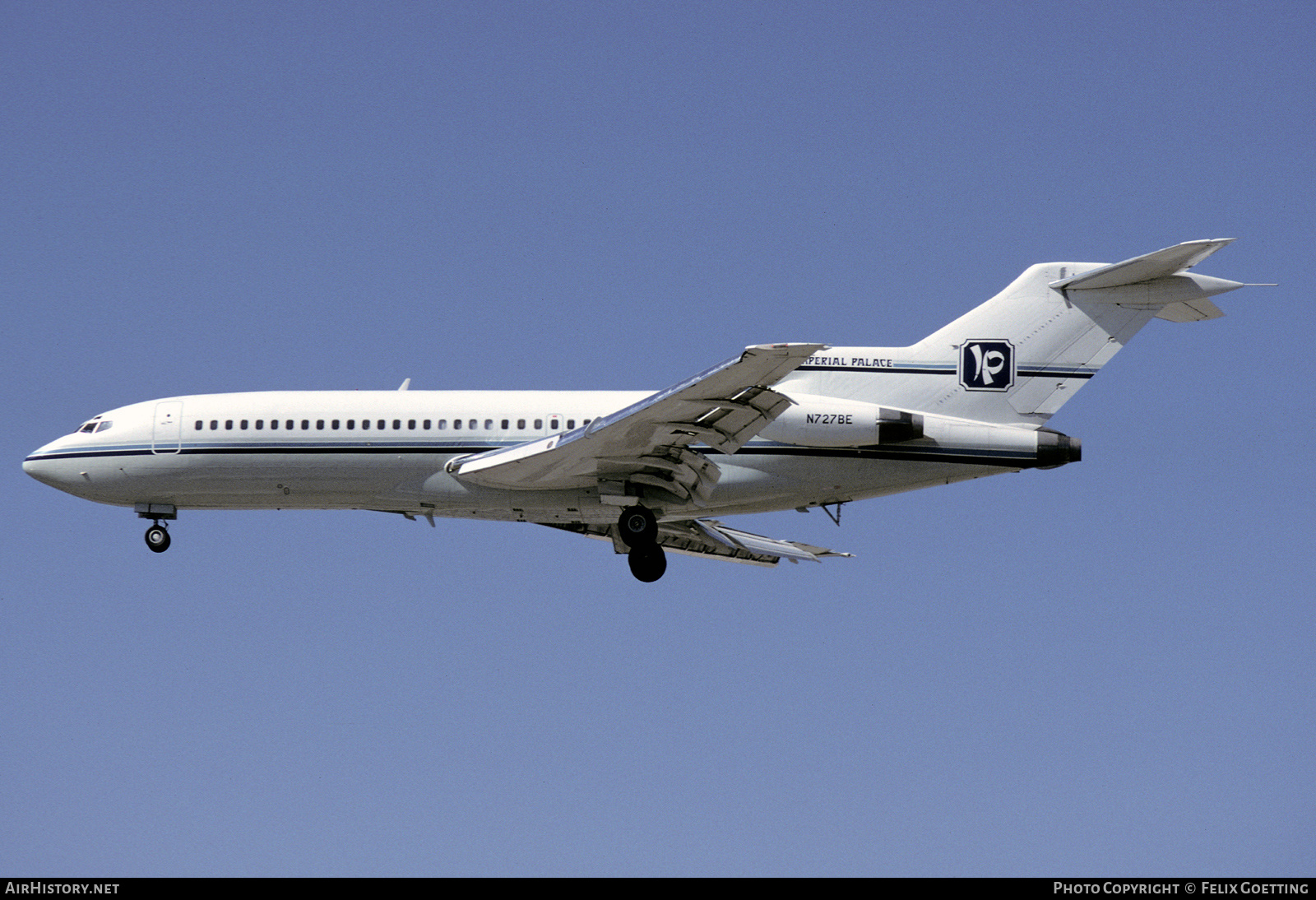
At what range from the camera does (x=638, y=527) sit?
3052 cm

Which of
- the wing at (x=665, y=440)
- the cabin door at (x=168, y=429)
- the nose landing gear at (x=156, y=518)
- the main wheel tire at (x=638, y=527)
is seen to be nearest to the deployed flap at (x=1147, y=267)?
the wing at (x=665, y=440)

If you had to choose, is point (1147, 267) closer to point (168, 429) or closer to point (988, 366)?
point (988, 366)

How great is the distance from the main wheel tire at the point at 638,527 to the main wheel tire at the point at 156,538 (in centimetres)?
957

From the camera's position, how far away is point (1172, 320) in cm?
3062

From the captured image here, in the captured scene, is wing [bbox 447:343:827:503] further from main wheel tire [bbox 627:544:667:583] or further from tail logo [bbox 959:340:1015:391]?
tail logo [bbox 959:340:1015:391]

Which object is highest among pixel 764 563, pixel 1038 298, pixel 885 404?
pixel 1038 298

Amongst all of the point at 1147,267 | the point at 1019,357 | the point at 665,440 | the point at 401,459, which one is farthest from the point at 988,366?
the point at 401,459

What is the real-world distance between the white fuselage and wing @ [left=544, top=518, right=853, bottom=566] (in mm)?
3148

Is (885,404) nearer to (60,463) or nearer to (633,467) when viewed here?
(633,467)

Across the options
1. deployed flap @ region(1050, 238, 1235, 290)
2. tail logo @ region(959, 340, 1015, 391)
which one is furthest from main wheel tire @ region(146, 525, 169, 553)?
deployed flap @ region(1050, 238, 1235, 290)
